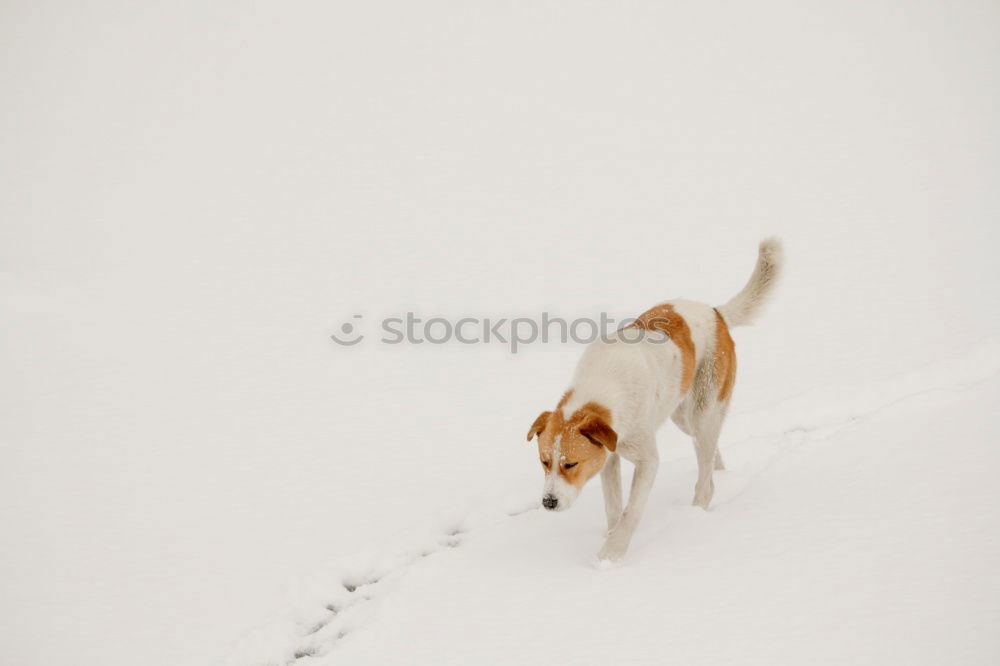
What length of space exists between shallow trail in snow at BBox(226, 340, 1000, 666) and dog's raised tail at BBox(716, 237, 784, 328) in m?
1.15

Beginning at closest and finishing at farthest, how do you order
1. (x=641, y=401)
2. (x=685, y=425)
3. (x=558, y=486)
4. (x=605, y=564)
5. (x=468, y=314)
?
(x=558, y=486), (x=605, y=564), (x=641, y=401), (x=685, y=425), (x=468, y=314)

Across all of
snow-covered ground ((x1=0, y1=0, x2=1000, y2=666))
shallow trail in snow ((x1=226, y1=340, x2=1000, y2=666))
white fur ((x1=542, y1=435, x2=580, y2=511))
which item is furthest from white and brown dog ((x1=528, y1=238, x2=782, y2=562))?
snow-covered ground ((x1=0, y1=0, x2=1000, y2=666))

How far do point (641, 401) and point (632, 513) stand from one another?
686 millimetres

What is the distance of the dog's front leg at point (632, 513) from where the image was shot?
4.16 m

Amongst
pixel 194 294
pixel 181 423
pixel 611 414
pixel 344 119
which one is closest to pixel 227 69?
pixel 344 119

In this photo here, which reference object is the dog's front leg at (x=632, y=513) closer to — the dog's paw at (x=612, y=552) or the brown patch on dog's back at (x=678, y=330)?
the dog's paw at (x=612, y=552)

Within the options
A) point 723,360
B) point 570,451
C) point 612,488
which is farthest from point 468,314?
point 570,451

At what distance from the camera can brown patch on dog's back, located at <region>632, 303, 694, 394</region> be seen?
4.78 metres

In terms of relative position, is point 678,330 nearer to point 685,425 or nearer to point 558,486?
point 685,425

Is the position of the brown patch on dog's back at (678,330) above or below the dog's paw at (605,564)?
above

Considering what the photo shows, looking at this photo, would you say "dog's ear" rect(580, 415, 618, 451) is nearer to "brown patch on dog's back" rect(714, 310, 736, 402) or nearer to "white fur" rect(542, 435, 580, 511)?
"white fur" rect(542, 435, 580, 511)

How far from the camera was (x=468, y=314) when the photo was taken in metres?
9.97

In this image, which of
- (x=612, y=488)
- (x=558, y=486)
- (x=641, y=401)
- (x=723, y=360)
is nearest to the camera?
(x=558, y=486)

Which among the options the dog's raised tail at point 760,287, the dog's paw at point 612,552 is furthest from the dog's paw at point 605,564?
the dog's raised tail at point 760,287
